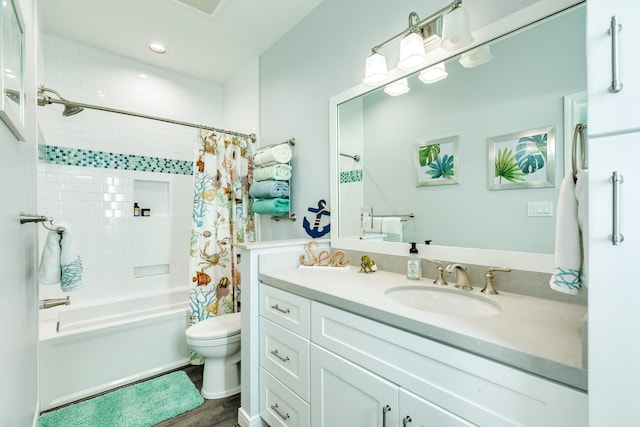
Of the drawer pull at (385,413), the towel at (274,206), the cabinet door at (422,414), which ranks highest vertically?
the towel at (274,206)

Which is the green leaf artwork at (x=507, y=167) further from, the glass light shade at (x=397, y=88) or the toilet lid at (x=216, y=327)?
the toilet lid at (x=216, y=327)

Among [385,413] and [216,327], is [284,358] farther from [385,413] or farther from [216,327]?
[216,327]

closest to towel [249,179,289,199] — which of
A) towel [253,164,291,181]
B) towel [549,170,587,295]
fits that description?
towel [253,164,291,181]

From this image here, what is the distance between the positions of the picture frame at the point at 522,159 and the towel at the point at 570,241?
1.71 feet

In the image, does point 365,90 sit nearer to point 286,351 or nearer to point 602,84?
point 602,84

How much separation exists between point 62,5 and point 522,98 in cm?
297

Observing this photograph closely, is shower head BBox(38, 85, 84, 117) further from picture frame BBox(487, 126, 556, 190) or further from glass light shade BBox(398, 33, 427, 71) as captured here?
picture frame BBox(487, 126, 556, 190)

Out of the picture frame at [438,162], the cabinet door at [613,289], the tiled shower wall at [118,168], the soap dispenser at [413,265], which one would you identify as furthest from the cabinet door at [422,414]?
the tiled shower wall at [118,168]

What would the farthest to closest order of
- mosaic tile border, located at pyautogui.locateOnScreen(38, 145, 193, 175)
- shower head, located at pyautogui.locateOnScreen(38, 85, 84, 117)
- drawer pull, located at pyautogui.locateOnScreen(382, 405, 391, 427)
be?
mosaic tile border, located at pyautogui.locateOnScreen(38, 145, 193, 175), shower head, located at pyautogui.locateOnScreen(38, 85, 84, 117), drawer pull, located at pyautogui.locateOnScreen(382, 405, 391, 427)

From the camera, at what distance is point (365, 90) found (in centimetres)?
173

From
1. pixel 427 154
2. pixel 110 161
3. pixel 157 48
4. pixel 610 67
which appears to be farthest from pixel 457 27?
pixel 110 161

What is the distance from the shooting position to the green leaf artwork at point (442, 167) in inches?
55.2

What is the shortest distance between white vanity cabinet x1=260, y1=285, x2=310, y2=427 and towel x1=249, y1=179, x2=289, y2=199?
869 millimetres

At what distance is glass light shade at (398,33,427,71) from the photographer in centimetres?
136
